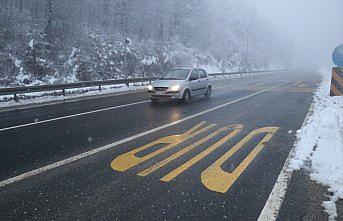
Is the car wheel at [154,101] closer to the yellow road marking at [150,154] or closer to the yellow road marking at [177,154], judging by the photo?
the yellow road marking at [150,154]

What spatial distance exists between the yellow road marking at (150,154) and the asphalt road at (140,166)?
20 millimetres

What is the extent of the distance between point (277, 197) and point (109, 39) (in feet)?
121

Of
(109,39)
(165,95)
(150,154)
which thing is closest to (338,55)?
(165,95)

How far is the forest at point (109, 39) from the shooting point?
25.8 metres

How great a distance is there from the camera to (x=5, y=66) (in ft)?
75.7

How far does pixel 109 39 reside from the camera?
37812 mm

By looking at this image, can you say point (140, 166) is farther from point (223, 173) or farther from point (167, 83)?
point (167, 83)

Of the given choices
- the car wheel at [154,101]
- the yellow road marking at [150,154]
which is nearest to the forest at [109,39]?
the car wheel at [154,101]

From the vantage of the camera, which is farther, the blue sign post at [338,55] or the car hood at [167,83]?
the blue sign post at [338,55]

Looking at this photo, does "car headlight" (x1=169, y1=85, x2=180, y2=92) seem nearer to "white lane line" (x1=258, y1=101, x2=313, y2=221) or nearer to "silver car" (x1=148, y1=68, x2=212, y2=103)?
"silver car" (x1=148, y1=68, x2=212, y2=103)

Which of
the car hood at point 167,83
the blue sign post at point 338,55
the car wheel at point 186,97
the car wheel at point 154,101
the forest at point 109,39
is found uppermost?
the forest at point 109,39

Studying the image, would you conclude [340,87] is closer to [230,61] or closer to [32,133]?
[32,133]

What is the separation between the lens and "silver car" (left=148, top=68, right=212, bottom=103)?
13039 mm

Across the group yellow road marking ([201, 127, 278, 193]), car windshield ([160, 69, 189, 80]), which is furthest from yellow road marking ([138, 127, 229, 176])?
car windshield ([160, 69, 189, 80])
